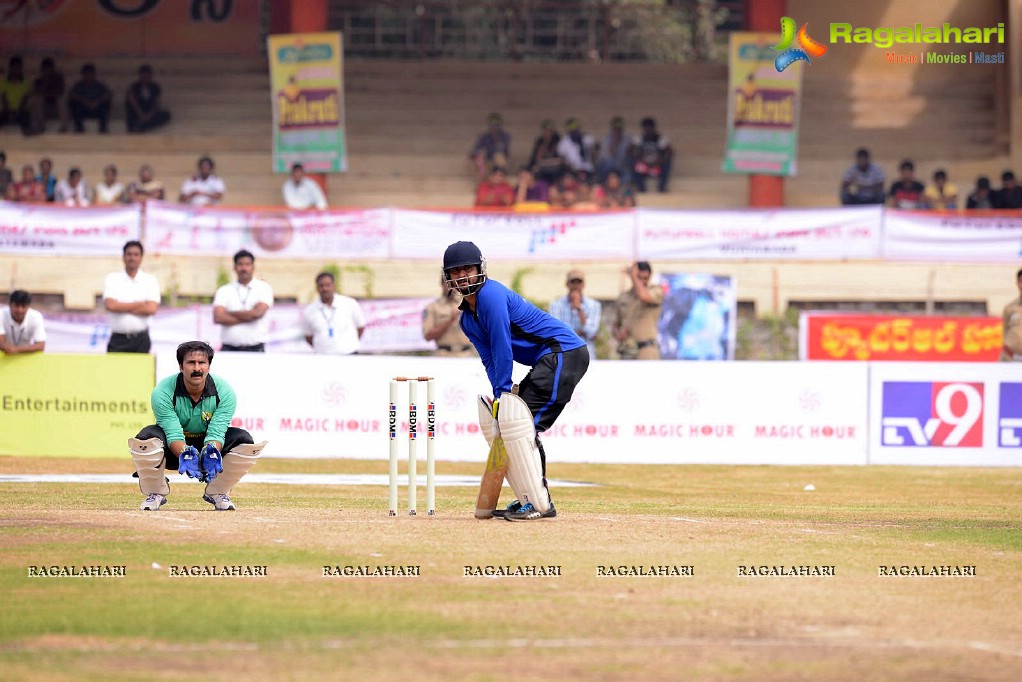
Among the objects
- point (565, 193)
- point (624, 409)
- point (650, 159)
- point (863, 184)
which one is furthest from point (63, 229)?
point (863, 184)

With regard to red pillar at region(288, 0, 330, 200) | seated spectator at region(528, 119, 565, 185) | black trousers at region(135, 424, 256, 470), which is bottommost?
black trousers at region(135, 424, 256, 470)

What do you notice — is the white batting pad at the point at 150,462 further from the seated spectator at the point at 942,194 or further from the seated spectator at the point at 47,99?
the seated spectator at the point at 47,99

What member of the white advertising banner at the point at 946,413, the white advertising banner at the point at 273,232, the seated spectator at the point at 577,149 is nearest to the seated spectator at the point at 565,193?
the seated spectator at the point at 577,149

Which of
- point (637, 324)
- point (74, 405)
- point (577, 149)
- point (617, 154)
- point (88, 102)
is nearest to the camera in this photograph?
point (74, 405)

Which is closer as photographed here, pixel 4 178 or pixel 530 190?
pixel 530 190

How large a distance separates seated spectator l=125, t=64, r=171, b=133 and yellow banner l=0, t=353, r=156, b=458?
15.6m

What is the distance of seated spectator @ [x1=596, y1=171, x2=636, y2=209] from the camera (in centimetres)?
2800

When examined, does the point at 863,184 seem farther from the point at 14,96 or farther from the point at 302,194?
the point at 14,96

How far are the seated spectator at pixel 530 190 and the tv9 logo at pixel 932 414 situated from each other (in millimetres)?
10483

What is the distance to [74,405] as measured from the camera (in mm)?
19156

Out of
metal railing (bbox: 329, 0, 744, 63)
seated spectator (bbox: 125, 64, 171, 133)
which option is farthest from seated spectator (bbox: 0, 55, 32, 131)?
metal railing (bbox: 329, 0, 744, 63)

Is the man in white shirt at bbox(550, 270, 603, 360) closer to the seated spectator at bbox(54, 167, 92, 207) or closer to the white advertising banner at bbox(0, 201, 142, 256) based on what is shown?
the white advertising banner at bbox(0, 201, 142, 256)

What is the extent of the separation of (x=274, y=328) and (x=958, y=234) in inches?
487

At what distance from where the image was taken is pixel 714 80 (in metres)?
35.9
